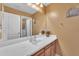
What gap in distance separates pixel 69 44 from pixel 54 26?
1.30 ft

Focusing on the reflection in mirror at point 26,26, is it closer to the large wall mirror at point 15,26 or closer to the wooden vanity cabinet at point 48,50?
the large wall mirror at point 15,26

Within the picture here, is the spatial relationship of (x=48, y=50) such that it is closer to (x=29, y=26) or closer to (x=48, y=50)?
(x=48, y=50)

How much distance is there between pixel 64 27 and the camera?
196cm

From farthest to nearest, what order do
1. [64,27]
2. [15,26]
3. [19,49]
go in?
1. [64,27]
2. [15,26]
3. [19,49]

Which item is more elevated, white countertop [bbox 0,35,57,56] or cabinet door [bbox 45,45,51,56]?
white countertop [bbox 0,35,57,56]

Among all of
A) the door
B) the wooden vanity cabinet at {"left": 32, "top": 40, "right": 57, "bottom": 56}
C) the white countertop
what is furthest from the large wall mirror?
the wooden vanity cabinet at {"left": 32, "top": 40, "right": 57, "bottom": 56}

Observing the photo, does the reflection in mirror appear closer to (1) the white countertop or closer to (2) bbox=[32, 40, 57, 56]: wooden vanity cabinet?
(1) the white countertop

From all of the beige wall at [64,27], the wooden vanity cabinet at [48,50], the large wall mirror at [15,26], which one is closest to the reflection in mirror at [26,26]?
the large wall mirror at [15,26]

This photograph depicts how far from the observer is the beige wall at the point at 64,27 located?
1.88 metres

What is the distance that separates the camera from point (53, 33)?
6.51ft

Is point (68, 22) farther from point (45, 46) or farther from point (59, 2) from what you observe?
point (45, 46)

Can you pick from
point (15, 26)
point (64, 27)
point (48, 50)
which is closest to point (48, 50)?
point (48, 50)

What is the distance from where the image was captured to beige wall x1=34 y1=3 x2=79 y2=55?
6.17ft

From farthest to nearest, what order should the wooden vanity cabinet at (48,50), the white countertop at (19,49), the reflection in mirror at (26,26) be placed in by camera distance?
the reflection in mirror at (26,26)
the wooden vanity cabinet at (48,50)
the white countertop at (19,49)
